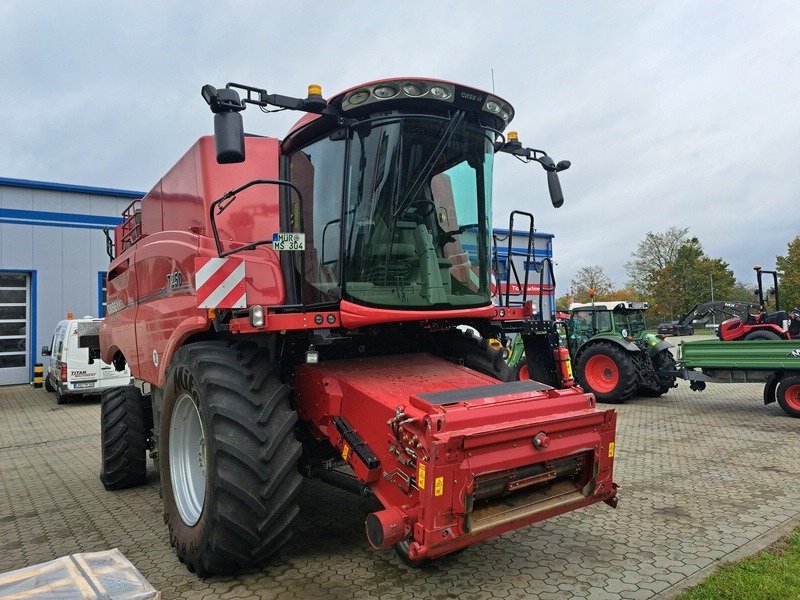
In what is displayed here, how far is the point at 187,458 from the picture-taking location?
13.8 feet

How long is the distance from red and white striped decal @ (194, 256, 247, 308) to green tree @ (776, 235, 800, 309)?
3842 centimetres

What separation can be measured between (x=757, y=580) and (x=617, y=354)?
793 cm

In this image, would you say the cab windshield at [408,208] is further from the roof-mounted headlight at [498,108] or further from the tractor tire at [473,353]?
the tractor tire at [473,353]

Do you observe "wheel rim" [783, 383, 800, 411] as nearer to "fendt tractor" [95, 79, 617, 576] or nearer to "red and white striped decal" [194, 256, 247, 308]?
"fendt tractor" [95, 79, 617, 576]

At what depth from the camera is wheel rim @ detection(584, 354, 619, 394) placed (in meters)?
11.3

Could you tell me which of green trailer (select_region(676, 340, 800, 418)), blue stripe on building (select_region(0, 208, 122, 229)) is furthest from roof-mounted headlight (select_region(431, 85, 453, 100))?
blue stripe on building (select_region(0, 208, 122, 229))

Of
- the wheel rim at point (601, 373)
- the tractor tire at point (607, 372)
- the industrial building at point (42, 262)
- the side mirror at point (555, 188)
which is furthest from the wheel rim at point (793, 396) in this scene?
the industrial building at point (42, 262)

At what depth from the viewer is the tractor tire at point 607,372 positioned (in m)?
10.9

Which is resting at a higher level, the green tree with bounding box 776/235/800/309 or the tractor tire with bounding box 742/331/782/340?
the green tree with bounding box 776/235/800/309

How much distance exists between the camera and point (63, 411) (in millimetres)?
12398

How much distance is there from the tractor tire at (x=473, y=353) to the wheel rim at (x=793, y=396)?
6.63 metres

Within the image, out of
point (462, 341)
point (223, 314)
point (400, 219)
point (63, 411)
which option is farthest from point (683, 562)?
point (63, 411)

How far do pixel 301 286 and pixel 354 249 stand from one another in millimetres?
490

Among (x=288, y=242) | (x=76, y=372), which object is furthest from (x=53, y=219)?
(x=288, y=242)
